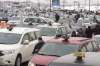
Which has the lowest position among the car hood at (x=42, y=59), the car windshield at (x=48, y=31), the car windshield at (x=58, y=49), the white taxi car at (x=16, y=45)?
the car windshield at (x=48, y=31)

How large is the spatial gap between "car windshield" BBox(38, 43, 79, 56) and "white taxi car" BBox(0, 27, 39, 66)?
236cm

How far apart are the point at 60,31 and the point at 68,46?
363 inches

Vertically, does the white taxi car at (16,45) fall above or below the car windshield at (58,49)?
below

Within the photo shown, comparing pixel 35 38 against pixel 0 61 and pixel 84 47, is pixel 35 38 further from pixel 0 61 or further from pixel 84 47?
pixel 84 47

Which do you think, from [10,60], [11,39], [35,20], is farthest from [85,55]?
[35,20]

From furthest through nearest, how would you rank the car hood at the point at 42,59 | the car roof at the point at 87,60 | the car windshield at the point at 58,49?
the car windshield at the point at 58,49 → the car hood at the point at 42,59 → the car roof at the point at 87,60

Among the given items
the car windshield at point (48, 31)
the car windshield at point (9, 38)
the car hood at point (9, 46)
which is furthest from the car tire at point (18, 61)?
the car windshield at point (48, 31)

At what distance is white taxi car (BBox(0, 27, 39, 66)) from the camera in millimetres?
13164

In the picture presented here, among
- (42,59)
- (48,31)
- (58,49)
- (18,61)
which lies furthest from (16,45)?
(48,31)

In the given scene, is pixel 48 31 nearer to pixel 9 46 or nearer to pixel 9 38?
pixel 9 38

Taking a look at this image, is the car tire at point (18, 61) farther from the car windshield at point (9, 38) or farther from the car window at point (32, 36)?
the car window at point (32, 36)

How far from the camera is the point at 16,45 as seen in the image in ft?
45.3

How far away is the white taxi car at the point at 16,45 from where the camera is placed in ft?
43.2

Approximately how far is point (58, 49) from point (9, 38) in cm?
378
